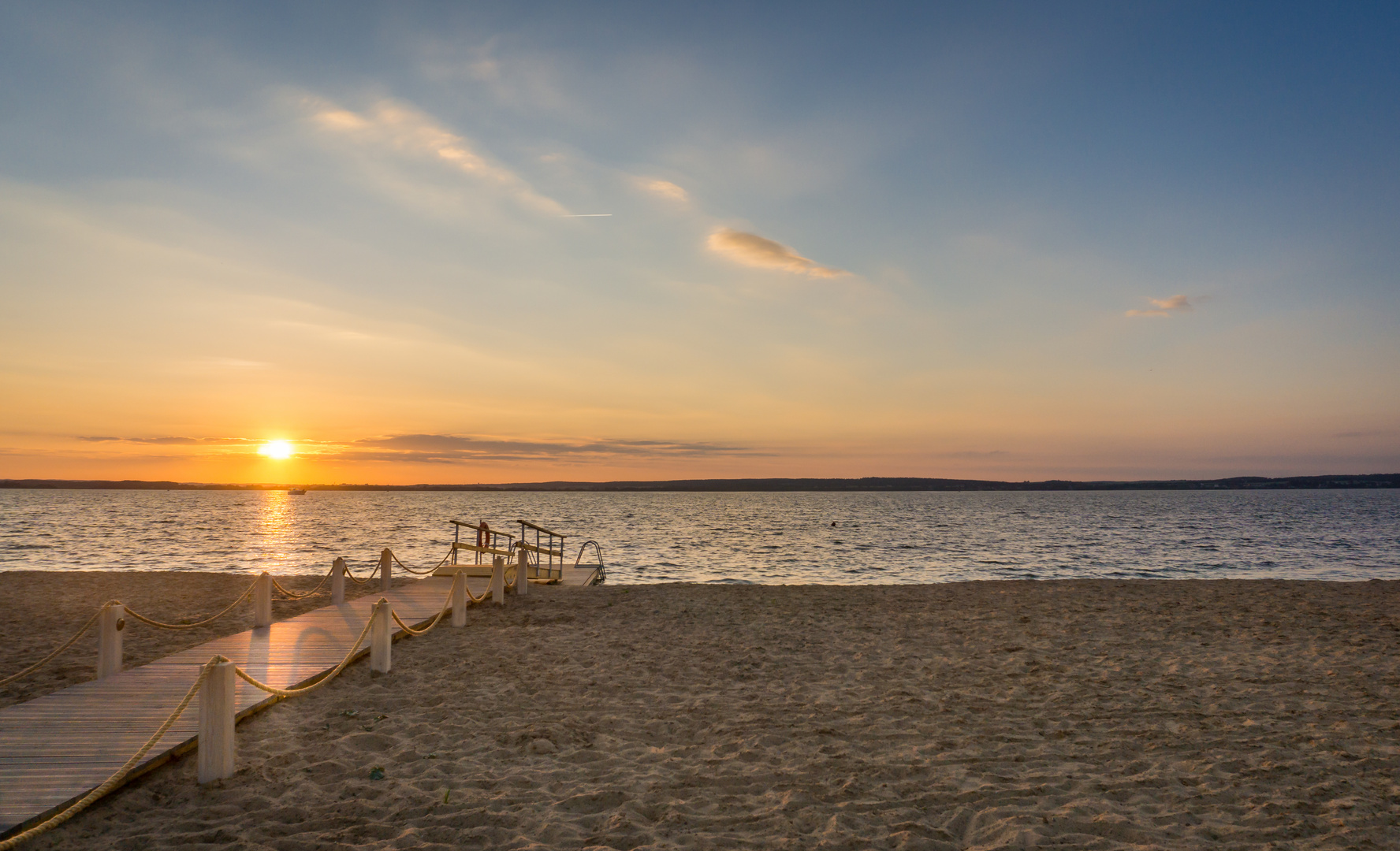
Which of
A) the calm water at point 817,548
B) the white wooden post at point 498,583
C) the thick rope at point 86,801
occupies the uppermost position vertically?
the thick rope at point 86,801

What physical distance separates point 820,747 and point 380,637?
236 inches

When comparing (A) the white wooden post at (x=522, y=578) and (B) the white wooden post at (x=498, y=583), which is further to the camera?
(A) the white wooden post at (x=522, y=578)

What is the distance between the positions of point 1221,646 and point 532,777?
36.5 ft

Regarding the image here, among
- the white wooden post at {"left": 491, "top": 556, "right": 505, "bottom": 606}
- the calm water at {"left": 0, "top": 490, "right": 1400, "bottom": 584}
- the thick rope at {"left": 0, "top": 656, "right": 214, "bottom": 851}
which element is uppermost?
the thick rope at {"left": 0, "top": 656, "right": 214, "bottom": 851}

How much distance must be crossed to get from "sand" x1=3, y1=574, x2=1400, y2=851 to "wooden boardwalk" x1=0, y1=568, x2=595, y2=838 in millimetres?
314

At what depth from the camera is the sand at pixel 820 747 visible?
17.9 feet

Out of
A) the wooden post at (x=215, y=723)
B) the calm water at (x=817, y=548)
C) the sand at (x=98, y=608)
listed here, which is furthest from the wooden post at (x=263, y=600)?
the calm water at (x=817, y=548)

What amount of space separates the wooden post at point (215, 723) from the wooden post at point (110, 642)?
411 cm

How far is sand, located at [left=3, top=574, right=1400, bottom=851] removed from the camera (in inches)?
214

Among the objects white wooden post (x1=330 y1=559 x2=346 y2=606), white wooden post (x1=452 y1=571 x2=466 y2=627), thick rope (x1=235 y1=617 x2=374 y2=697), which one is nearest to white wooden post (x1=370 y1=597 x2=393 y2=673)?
thick rope (x1=235 y1=617 x2=374 y2=697)

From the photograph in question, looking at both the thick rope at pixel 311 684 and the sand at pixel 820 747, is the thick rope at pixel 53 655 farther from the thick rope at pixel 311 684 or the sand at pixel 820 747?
the sand at pixel 820 747

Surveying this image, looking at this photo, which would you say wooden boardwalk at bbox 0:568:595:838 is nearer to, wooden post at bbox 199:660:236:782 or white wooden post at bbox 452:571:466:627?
wooden post at bbox 199:660:236:782

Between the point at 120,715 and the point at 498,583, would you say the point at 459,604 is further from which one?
the point at 120,715

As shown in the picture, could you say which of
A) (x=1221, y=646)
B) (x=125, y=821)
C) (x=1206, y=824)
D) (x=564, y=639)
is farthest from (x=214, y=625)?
(x=1221, y=646)
